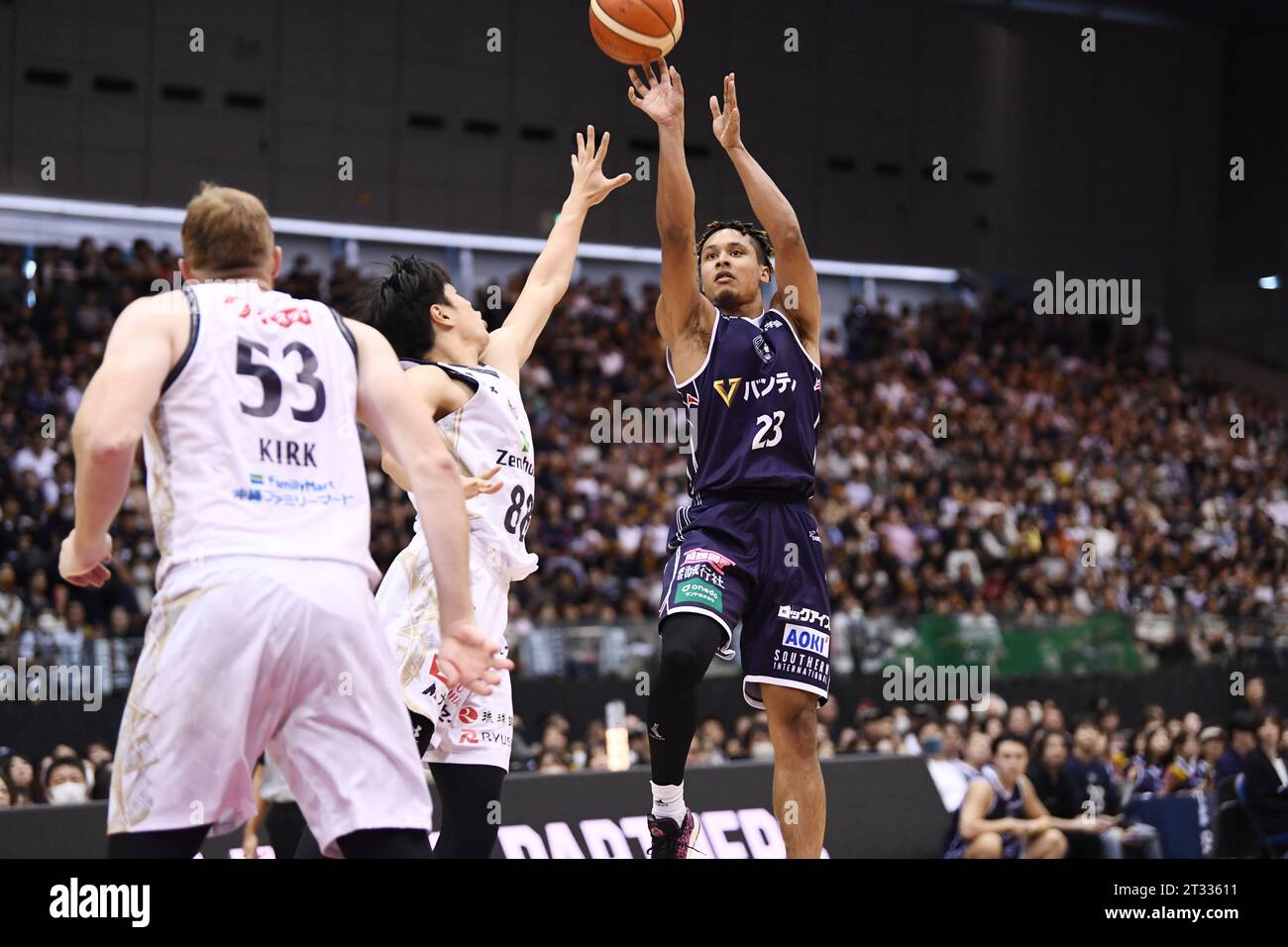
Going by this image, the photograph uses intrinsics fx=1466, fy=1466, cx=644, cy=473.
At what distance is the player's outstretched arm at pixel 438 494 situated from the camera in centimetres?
383

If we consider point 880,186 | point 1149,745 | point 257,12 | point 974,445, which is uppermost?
point 257,12

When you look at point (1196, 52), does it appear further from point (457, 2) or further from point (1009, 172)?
point (457, 2)

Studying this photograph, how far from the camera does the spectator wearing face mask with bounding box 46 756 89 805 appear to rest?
9.52 meters

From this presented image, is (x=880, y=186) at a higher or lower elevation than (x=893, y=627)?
higher

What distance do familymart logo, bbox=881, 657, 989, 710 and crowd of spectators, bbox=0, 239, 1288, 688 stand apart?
0.84ft

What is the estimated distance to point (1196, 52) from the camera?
94.5ft

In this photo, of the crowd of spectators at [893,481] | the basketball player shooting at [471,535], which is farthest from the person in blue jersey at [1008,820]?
the basketball player shooting at [471,535]

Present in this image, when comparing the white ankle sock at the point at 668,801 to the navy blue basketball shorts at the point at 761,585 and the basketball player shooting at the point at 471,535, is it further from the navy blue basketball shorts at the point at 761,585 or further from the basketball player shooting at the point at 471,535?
the basketball player shooting at the point at 471,535

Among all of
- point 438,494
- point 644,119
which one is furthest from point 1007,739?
point 644,119

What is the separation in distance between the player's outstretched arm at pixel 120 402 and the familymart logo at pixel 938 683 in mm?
11311

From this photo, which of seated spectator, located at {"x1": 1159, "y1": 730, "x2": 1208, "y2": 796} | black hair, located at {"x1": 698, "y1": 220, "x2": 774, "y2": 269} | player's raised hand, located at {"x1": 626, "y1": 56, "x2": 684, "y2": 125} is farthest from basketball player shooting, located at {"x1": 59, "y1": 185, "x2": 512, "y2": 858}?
seated spectator, located at {"x1": 1159, "y1": 730, "x2": 1208, "y2": 796}
